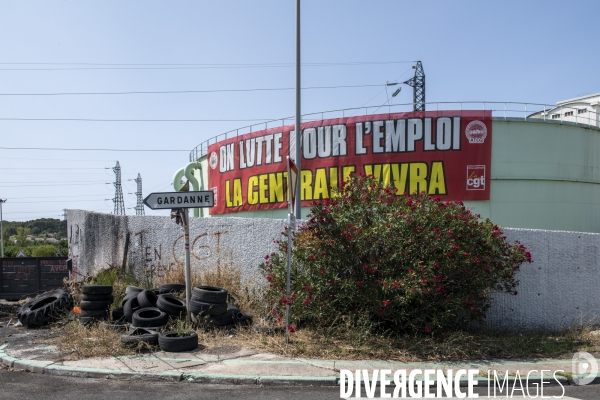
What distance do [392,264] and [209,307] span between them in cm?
333

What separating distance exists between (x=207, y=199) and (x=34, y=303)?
181 inches

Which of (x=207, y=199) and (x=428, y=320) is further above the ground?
(x=207, y=199)

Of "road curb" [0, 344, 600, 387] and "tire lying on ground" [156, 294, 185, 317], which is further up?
"tire lying on ground" [156, 294, 185, 317]

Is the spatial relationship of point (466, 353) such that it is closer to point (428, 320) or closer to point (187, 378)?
point (428, 320)

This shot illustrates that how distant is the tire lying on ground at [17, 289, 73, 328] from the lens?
413 inches

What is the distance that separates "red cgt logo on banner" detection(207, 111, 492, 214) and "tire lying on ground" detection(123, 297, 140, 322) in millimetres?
9528

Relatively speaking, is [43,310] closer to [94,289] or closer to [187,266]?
[94,289]

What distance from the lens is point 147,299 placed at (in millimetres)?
10039

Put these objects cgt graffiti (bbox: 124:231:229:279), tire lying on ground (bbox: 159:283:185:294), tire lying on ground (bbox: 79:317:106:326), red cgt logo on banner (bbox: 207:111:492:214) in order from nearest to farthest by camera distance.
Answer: tire lying on ground (bbox: 79:317:106:326) → tire lying on ground (bbox: 159:283:185:294) → cgt graffiti (bbox: 124:231:229:279) → red cgt logo on banner (bbox: 207:111:492:214)

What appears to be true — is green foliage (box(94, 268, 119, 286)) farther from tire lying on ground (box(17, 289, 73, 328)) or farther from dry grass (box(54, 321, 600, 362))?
dry grass (box(54, 321, 600, 362))

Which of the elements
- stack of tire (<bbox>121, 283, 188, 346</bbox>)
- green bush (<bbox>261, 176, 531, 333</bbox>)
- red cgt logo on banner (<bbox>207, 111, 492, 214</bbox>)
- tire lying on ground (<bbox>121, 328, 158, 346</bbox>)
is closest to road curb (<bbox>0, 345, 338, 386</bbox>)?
tire lying on ground (<bbox>121, 328, 158, 346</bbox>)

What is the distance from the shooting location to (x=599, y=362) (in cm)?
767

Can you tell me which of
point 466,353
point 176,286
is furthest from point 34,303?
point 466,353

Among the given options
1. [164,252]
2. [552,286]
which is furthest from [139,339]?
[552,286]
